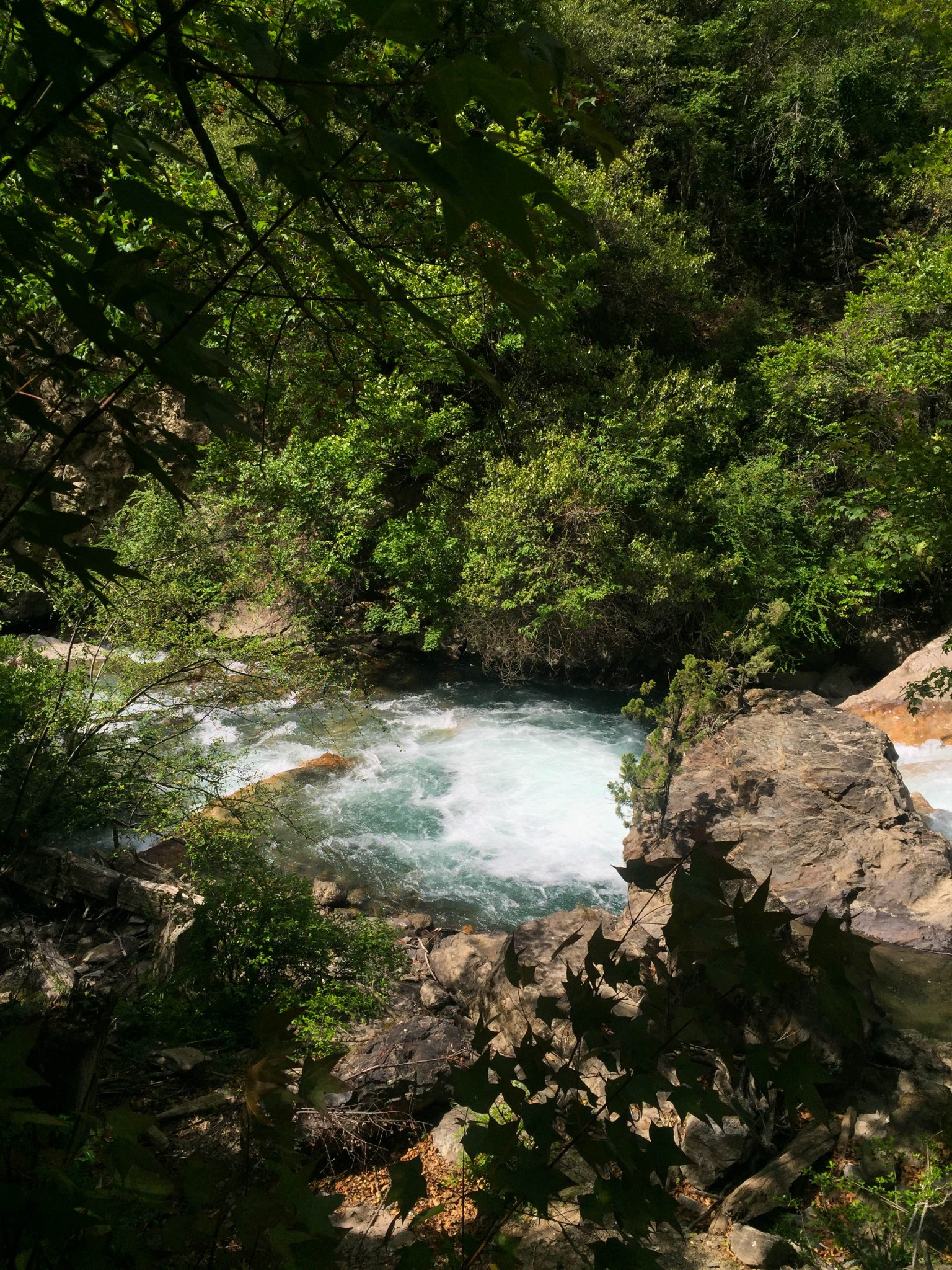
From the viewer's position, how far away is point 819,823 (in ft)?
20.7

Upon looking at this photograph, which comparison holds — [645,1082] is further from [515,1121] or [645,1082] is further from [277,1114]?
[277,1114]

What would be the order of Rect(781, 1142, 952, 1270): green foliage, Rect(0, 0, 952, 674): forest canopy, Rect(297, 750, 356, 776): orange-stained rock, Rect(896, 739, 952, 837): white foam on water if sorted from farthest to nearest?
1. Rect(297, 750, 356, 776): orange-stained rock
2. Rect(896, 739, 952, 837): white foam on water
3. Rect(0, 0, 952, 674): forest canopy
4. Rect(781, 1142, 952, 1270): green foliage

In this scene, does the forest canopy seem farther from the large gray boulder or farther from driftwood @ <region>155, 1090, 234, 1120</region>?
the large gray boulder

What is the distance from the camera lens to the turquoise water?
22.7 ft

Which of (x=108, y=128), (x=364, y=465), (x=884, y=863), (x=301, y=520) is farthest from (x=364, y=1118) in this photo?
(x=364, y=465)

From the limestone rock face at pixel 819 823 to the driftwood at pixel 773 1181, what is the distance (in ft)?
7.00

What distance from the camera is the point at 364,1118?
3.34 m

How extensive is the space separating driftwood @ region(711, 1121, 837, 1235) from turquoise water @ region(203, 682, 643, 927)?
336 cm

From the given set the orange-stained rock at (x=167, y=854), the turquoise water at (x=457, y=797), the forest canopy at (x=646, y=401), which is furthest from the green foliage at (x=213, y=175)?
the orange-stained rock at (x=167, y=854)

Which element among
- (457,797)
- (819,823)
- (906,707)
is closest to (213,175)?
(819,823)

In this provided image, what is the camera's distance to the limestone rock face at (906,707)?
9102mm

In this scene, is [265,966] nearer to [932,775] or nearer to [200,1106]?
[200,1106]

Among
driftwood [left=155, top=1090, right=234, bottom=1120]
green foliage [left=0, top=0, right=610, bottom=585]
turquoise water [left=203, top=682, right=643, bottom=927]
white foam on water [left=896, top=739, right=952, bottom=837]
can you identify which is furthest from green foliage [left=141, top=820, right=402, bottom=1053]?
white foam on water [left=896, top=739, right=952, bottom=837]

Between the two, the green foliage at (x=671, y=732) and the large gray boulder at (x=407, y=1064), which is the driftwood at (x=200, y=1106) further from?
the green foliage at (x=671, y=732)
